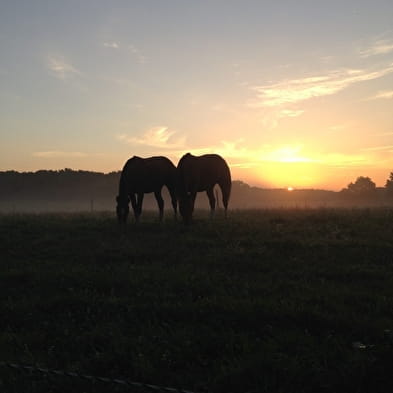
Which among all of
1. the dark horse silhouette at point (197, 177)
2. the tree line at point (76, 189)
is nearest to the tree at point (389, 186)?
the tree line at point (76, 189)

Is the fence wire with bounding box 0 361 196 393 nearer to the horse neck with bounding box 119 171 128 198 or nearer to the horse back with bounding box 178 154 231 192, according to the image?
the horse back with bounding box 178 154 231 192

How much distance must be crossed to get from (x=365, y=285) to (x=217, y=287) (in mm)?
3228

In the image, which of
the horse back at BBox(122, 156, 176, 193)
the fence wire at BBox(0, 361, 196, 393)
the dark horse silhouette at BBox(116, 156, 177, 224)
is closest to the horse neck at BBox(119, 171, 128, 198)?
the dark horse silhouette at BBox(116, 156, 177, 224)

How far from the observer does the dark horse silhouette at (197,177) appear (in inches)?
676

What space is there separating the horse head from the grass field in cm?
407

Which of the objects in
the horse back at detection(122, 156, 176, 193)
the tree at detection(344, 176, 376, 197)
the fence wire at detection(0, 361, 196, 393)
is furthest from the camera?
the tree at detection(344, 176, 376, 197)

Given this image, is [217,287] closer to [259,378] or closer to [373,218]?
[259,378]

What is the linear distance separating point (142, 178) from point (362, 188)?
262 ft

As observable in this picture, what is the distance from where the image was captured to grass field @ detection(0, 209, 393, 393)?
4836 millimetres

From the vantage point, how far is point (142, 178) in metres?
19.5

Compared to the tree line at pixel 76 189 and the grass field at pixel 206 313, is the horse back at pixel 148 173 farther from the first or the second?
the tree line at pixel 76 189

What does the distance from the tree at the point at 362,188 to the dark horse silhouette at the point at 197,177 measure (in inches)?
2946

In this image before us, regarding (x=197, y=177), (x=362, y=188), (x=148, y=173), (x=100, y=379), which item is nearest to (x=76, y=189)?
(x=362, y=188)

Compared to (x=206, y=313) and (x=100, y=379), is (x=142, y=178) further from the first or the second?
(x=100, y=379)
